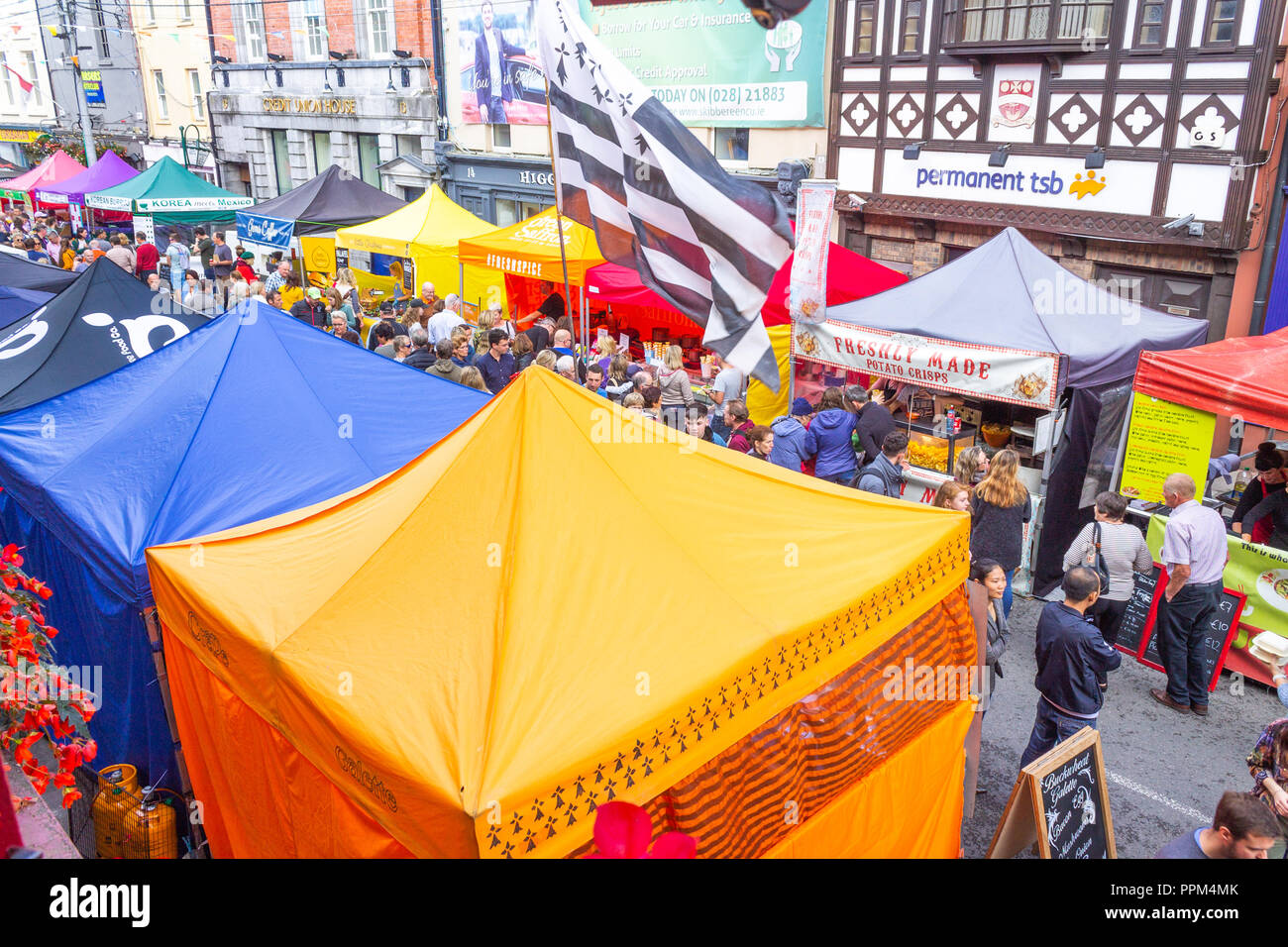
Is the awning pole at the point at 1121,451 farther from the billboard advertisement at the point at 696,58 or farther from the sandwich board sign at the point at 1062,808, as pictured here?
the billboard advertisement at the point at 696,58

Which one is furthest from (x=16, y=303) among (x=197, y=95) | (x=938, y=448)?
(x=197, y=95)

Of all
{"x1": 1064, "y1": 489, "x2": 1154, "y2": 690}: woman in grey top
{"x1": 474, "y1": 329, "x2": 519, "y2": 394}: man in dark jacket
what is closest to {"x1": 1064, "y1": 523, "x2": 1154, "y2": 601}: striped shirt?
{"x1": 1064, "y1": 489, "x2": 1154, "y2": 690}: woman in grey top

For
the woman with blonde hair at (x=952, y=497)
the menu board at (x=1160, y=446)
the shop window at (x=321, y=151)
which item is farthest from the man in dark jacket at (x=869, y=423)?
the shop window at (x=321, y=151)

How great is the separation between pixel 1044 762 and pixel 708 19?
15347 millimetres

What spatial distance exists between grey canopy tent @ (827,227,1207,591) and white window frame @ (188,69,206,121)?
29229mm

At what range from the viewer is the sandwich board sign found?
423 centimetres

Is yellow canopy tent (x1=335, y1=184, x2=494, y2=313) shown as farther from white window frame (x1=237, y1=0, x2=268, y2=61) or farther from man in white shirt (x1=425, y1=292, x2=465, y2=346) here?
white window frame (x1=237, y1=0, x2=268, y2=61)

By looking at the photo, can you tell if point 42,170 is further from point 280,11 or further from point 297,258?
point 297,258

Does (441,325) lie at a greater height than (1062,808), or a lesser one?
greater

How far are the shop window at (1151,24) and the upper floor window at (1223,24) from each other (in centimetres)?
49

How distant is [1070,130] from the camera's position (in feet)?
40.1

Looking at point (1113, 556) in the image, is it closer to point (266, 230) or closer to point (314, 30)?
point (266, 230)

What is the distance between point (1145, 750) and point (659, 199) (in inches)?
194

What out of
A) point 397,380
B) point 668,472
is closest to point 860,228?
point 397,380
